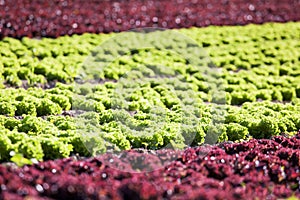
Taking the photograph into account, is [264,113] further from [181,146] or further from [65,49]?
[65,49]

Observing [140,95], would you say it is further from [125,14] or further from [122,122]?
[125,14]

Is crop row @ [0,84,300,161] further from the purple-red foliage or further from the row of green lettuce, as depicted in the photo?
the purple-red foliage

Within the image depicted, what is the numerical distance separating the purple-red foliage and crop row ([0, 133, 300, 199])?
7.63 meters

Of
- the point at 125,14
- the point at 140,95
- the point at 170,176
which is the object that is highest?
the point at 125,14

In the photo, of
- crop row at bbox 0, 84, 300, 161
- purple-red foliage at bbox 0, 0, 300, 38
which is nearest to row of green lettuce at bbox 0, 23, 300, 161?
crop row at bbox 0, 84, 300, 161

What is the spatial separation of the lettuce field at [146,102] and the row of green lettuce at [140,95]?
0.03 metres

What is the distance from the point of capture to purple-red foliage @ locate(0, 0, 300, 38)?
1413cm

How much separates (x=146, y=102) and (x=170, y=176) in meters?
3.25

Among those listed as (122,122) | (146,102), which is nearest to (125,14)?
(146,102)

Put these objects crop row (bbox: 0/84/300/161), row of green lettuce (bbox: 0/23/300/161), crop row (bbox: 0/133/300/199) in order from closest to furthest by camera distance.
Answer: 1. crop row (bbox: 0/133/300/199)
2. crop row (bbox: 0/84/300/161)
3. row of green lettuce (bbox: 0/23/300/161)

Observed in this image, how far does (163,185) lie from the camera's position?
5.93 metres

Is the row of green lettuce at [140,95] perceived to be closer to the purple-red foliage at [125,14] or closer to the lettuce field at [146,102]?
the lettuce field at [146,102]

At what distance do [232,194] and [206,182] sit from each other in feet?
1.26

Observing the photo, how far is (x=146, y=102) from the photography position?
31.1ft
